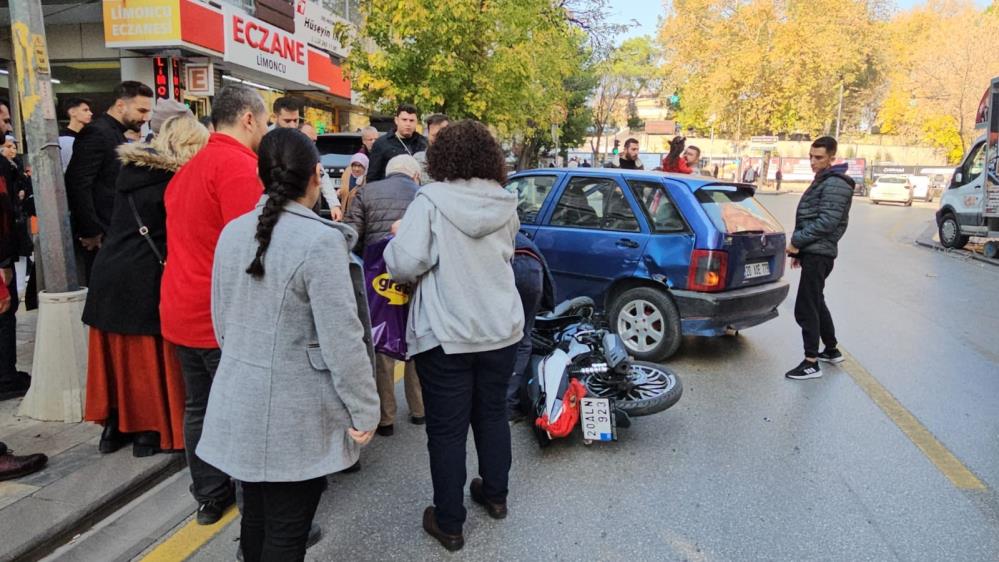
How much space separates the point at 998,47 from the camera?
36.4 meters

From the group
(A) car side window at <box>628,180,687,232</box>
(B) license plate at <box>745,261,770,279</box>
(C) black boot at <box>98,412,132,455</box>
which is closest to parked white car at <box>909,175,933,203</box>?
(B) license plate at <box>745,261,770,279</box>

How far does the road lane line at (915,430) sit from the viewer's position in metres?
3.82

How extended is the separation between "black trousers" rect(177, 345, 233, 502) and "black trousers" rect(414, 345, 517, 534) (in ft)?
3.08

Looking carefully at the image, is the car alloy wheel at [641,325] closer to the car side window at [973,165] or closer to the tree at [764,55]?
the car side window at [973,165]

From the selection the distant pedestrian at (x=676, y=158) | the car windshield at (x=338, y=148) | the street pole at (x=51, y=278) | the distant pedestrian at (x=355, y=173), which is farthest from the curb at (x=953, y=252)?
the street pole at (x=51, y=278)

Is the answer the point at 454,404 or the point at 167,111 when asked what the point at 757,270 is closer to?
the point at 454,404

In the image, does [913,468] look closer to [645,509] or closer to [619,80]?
[645,509]

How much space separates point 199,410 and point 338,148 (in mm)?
7369

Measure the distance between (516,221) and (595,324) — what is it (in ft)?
6.00

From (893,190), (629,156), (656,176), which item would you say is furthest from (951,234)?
(893,190)

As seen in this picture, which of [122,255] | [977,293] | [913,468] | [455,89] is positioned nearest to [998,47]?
[977,293]

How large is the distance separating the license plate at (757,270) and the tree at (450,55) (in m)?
6.64

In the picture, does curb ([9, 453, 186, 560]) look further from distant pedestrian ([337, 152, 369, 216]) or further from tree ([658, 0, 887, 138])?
tree ([658, 0, 887, 138])

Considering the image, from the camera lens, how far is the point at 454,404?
9.74 ft
